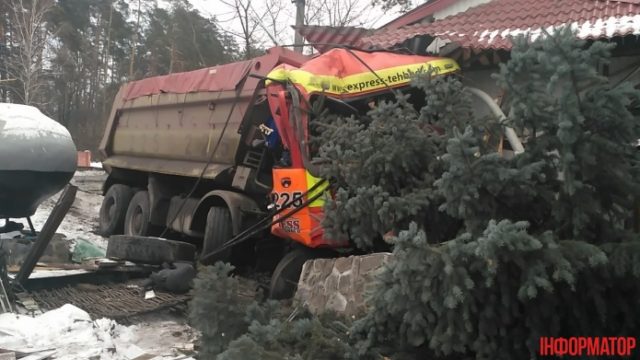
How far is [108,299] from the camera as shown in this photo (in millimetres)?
6090

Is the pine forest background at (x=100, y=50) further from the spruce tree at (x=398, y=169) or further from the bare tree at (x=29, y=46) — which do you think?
the spruce tree at (x=398, y=169)

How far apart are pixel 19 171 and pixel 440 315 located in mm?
5863

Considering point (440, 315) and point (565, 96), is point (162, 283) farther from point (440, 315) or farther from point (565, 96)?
point (565, 96)

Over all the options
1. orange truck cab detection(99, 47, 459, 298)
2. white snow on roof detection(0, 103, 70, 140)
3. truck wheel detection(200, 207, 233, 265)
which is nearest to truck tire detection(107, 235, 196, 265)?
orange truck cab detection(99, 47, 459, 298)

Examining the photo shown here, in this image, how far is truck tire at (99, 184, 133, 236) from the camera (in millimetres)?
10523

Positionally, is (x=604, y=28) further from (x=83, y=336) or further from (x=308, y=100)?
(x=83, y=336)

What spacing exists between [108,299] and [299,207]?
7.34ft

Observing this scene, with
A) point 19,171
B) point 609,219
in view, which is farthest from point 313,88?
point 19,171

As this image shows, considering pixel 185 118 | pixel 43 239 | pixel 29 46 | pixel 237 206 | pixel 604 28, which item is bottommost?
pixel 43 239

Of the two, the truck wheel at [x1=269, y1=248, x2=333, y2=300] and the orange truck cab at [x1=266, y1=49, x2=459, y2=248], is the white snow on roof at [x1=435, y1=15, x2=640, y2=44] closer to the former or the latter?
the orange truck cab at [x1=266, y1=49, x2=459, y2=248]

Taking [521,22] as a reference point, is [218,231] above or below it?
below

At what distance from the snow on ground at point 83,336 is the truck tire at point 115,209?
17.2 feet

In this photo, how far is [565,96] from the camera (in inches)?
112

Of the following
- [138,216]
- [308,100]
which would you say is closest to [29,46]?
[138,216]
